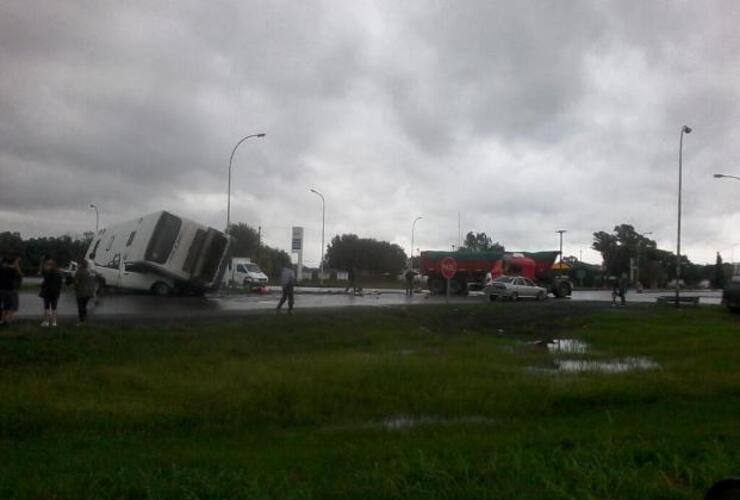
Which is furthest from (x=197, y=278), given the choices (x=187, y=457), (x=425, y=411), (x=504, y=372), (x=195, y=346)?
(x=187, y=457)

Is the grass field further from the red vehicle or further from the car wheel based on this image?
the car wheel

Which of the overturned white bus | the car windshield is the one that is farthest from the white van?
the car windshield

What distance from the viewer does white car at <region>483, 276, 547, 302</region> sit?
1745 inches

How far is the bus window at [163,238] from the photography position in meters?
32.2

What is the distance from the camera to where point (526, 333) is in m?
26.2

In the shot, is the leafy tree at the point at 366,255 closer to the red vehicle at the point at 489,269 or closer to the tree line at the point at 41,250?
the tree line at the point at 41,250

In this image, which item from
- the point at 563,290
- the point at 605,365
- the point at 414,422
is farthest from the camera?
the point at 563,290

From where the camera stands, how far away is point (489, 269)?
50.9 metres

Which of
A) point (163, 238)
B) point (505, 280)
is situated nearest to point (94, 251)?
point (163, 238)

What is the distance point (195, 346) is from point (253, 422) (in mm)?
6693

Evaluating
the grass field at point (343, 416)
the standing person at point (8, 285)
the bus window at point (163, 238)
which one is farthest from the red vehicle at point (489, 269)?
the standing person at point (8, 285)

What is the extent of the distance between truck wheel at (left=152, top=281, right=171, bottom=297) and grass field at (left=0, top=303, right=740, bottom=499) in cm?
1334

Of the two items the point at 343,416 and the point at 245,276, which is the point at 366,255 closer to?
the point at 245,276

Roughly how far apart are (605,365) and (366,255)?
10343 cm
